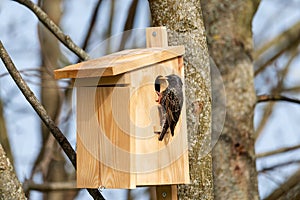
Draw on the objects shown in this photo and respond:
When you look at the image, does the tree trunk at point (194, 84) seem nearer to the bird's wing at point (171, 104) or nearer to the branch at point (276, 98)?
the bird's wing at point (171, 104)

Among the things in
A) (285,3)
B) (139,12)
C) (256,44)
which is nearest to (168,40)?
(139,12)

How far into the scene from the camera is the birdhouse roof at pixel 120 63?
1.98 meters

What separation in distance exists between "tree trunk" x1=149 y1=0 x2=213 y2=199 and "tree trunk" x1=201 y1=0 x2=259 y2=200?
0.93 m

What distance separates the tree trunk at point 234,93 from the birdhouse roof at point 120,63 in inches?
42.7

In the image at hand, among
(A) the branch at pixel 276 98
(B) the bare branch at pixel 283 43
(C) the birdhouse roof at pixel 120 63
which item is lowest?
(C) the birdhouse roof at pixel 120 63

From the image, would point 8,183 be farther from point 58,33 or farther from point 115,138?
point 58,33

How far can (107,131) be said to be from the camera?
2.06 metres

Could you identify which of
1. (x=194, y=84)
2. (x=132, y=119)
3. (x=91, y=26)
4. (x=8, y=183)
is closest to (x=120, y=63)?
(x=132, y=119)

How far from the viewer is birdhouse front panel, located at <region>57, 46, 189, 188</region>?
2.02 metres

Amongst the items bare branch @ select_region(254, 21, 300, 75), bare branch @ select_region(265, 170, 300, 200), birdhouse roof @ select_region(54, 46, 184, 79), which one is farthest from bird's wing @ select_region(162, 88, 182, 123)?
bare branch @ select_region(254, 21, 300, 75)

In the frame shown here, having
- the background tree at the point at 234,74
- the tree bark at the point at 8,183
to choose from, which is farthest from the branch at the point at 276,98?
the tree bark at the point at 8,183

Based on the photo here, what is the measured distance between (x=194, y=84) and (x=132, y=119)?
280 millimetres

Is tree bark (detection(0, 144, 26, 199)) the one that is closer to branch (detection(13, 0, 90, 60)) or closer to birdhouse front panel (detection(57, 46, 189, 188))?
birdhouse front panel (detection(57, 46, 189, 188))

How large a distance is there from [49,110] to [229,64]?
1.64 m
